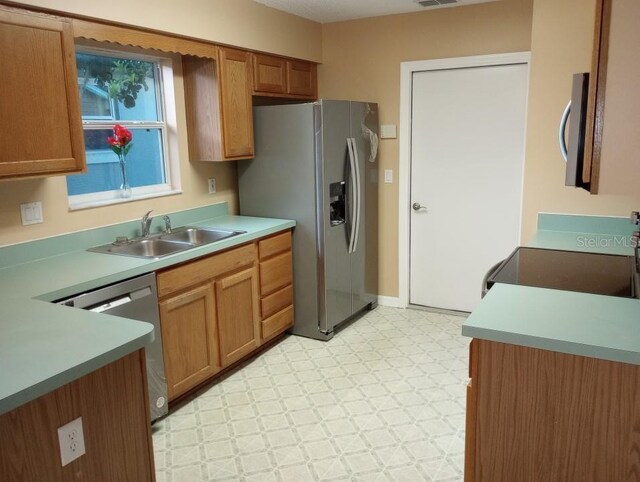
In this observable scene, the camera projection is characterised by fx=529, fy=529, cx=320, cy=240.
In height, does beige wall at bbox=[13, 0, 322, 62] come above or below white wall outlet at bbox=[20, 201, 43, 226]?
above

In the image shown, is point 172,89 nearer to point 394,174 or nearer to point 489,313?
point 394,174

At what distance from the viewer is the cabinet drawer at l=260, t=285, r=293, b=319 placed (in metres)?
3.57

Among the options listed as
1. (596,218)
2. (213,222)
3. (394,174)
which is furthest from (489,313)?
(394,174)

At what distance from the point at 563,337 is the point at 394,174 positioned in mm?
2978

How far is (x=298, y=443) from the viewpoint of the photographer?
2609mm

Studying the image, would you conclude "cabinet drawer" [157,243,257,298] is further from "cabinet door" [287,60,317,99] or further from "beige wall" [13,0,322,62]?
"cabinet door" [287,60,317,99]

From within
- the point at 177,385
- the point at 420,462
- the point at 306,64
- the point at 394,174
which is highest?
the point at 306,64

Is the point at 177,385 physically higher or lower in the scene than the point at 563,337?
lower

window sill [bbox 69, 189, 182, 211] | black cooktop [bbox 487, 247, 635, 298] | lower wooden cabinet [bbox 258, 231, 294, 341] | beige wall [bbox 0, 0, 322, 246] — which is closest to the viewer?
black cooktop [bbox 487, 247, 635, 298]

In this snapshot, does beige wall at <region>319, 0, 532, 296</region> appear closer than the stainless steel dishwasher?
No

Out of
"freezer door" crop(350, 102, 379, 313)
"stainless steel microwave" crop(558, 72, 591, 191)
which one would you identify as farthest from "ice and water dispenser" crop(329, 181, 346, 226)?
"stainless steel microwave" crop(558, 72, 591, 191)

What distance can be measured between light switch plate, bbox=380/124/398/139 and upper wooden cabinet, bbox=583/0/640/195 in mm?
2807

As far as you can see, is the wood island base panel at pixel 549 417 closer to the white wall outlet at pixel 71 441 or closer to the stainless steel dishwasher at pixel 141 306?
the white wall outlet at pixel 71 441

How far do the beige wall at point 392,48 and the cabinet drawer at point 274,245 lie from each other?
107cm
